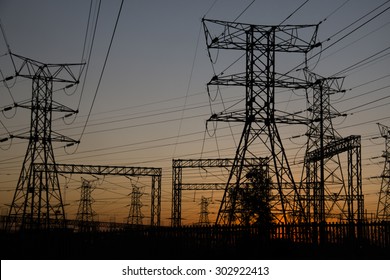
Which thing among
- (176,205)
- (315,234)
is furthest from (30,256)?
(176,205)

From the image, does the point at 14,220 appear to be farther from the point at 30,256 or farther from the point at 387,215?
the point at 387,215

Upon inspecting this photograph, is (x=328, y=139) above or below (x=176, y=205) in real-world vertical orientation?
above

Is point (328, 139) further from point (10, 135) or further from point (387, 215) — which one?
point (10, 135)

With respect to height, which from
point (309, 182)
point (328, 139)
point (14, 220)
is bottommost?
point (14, 220)

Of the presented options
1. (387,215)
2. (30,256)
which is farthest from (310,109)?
(30,256)
